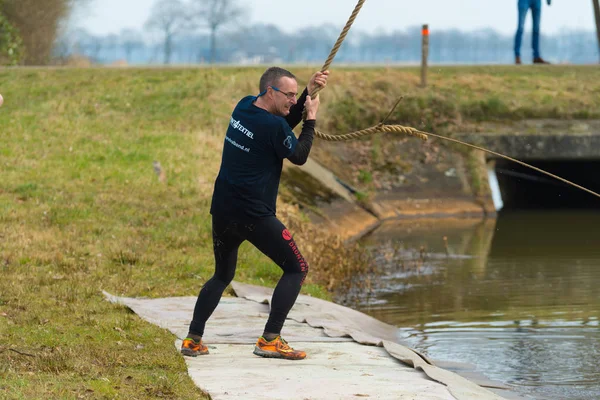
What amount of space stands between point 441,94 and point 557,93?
9.47 feet

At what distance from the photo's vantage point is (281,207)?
59.0ft

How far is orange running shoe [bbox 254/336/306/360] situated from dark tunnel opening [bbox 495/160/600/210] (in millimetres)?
18621

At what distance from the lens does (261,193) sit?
25.9ft

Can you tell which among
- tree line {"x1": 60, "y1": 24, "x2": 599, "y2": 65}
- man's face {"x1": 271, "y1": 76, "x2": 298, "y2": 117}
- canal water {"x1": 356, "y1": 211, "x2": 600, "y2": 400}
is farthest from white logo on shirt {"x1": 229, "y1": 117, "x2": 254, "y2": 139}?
tree line {"x1": 60, "y1": 24, "x2": 599, "y2": 65}

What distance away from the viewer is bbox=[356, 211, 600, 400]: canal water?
9.73 metres

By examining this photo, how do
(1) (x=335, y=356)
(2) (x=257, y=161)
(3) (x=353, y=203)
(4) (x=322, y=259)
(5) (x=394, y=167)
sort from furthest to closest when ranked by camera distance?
(5) (x=394, y=167)
(3) (x=353, y=203)
(4) (x=322, y=259)
(1) (x=335, y=356)
(2) (x=257, y=161)

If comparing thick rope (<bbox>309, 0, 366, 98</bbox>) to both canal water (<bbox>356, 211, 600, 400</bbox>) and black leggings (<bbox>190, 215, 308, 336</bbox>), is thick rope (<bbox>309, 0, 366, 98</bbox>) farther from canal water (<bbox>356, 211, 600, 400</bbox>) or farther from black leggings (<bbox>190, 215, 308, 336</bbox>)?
canal water (<bbox>356, 211, 600, 400</bbox>)

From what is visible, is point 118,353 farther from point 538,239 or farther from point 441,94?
point 441,94

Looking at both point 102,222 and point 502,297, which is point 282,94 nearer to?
point 502,297

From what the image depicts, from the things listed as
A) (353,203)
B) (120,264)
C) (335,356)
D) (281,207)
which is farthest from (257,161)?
(353,203)

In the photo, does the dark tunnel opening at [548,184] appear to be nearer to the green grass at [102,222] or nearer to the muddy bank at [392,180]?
the muddy bank at [392,180]

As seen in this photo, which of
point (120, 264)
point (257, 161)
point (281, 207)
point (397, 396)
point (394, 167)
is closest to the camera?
point (397, 396)

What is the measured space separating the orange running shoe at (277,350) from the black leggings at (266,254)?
0.10 metres

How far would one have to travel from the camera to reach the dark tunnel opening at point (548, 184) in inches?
1037
